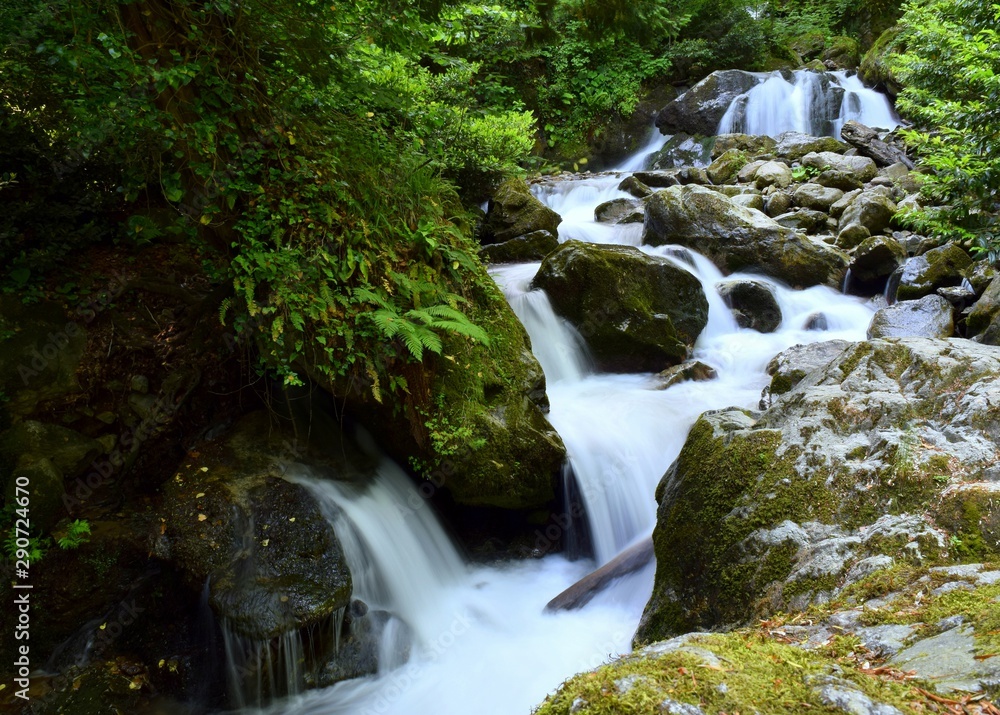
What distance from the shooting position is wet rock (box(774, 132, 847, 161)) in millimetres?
13703

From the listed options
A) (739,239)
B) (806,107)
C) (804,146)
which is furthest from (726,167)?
(739,239)

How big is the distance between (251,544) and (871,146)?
14626mm

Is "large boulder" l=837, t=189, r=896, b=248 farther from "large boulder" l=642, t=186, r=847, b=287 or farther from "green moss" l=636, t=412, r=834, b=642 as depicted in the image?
"green moss" l=636, t=412, r=834, b=642

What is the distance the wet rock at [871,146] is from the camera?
42.4 ft

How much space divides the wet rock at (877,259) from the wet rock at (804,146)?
5450mm

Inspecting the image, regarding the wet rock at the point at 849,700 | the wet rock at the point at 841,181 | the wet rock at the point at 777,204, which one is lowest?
the wet rock at the point at 849,700

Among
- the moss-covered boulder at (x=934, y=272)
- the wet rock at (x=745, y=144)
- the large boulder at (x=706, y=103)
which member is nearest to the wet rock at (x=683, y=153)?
the wet rock at (x=745, y=144)

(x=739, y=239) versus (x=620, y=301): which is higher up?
(x=739, y=239)

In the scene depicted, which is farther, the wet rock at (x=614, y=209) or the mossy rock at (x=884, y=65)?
the mossy rock at (x=884, y=65)

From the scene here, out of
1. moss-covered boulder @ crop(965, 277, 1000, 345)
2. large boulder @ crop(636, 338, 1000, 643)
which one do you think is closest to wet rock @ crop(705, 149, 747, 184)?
moss-covered boulder @ crop(965, 277, 1000, 345)

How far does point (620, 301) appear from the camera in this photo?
25.5 feet

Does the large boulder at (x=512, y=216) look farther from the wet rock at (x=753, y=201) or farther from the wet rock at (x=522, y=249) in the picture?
the wet rock at (x=753, y=201)

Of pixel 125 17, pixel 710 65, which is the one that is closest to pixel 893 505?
pixel 125 17

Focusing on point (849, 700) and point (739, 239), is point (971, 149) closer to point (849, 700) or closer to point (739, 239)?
point (739, 239)
